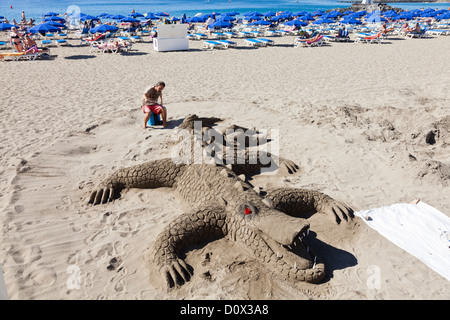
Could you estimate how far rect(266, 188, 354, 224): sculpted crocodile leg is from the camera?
4.98m

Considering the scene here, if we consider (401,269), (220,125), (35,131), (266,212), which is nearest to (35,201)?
(35,131)

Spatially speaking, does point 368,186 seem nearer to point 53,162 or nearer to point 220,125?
A: point 220,125

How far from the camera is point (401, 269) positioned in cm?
412

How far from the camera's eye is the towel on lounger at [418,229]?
4.29 m

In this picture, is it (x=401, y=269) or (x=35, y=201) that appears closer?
(x=401, y=269)

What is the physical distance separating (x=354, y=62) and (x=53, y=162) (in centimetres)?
1548

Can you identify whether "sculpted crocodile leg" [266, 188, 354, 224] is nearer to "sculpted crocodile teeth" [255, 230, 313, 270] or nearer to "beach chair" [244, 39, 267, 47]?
"sculpted crocodile teeth" [255, 230, 313, 270]

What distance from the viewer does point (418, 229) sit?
482 centimetres

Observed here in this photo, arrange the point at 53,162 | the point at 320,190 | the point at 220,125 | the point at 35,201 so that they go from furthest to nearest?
the point at 220,125 → the point at 53,162 → the point at 320,190 → the point at 35,201

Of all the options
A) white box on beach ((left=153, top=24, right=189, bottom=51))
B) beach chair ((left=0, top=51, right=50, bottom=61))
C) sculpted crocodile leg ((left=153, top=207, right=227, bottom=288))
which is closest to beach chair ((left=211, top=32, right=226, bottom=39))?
white box on beach ((left=153, top=24, right=189, bottom=51))

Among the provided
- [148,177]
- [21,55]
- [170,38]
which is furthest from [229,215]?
[170,38]

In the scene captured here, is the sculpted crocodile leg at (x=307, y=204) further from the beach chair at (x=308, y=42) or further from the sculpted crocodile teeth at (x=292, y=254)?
the beach chair at (x=308, y=42)
